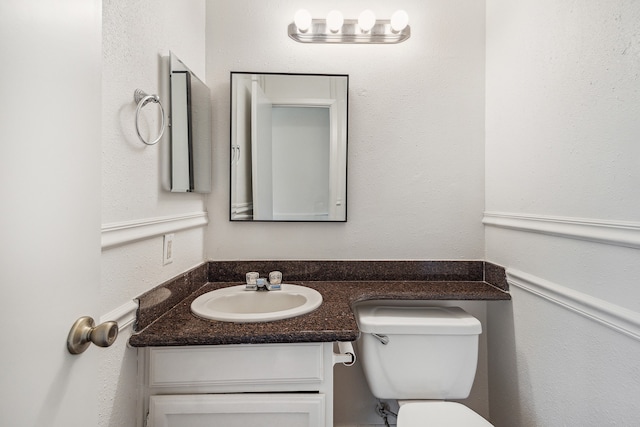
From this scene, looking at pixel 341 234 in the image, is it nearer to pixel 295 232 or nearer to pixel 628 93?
pixel 295 232

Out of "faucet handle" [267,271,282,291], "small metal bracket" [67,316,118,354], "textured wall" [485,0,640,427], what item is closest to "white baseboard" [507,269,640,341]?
"textured wall" [485,0,640,427]

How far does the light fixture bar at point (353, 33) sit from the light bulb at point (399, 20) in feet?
0.10

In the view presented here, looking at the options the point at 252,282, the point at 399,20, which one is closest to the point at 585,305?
the point at 252,282

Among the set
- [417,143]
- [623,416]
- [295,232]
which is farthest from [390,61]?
[623,416]

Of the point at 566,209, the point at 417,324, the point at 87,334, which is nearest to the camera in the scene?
the point at 87,334

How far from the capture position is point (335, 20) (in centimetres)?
150

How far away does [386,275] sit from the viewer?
1606 mm

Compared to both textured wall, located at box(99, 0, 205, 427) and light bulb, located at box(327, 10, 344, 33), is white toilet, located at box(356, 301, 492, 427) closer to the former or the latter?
textured wall, located at box(99, 0, 205, 427)

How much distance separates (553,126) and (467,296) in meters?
0.72

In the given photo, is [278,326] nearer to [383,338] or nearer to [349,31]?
[383,338]

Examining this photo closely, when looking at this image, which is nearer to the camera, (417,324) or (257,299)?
(417,324)

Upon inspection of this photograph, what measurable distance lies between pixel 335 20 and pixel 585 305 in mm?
1454

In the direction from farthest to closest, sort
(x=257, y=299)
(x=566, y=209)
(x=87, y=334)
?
(x=257, y=299) < (x=566, y=209) < (x=87, y=334)

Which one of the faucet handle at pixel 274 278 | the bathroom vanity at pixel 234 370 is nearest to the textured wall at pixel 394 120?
the faucet handle at pixel 274 278
